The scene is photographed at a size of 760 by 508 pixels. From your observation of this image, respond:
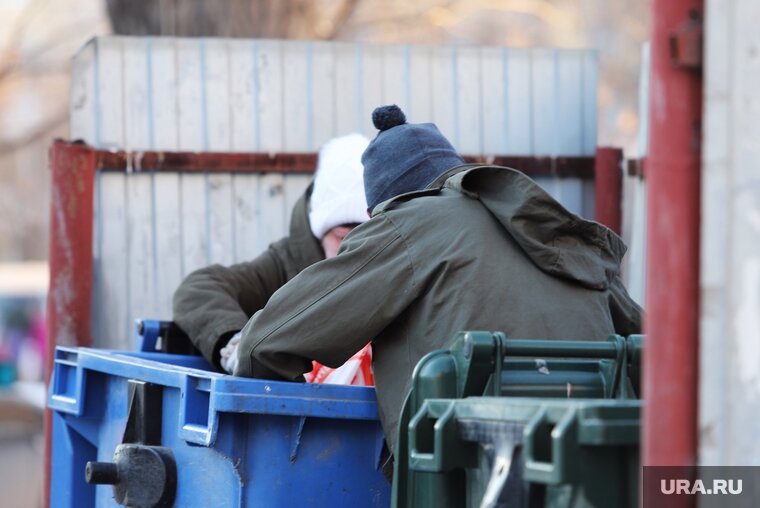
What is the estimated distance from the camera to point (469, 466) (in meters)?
2.54

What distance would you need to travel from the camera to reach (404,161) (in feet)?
11.7

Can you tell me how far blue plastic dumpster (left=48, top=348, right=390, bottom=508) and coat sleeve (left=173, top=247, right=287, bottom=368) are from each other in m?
0.90

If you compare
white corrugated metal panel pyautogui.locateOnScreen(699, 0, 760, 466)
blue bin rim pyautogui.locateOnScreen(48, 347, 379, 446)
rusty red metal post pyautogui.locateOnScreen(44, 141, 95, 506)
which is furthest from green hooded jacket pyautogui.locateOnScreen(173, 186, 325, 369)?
white corrugated metal panel pyautogui.locateOnScreen(699, 0, 760, 466)

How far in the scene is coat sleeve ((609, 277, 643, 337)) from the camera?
134 inches

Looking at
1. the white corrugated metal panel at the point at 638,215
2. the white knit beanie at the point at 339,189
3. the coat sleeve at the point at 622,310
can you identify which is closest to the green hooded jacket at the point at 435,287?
the coat sleeve at the point at 622,310

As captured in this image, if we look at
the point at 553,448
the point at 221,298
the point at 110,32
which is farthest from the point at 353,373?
the point at 110,32

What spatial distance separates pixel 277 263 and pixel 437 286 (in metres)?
2.05

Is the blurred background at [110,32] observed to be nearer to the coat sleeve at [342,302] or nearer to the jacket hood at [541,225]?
the coat sleeve at [342,302]

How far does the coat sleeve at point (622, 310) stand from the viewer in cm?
342

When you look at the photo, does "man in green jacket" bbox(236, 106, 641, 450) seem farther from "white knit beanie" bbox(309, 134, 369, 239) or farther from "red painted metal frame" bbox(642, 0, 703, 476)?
"white knit beanie" bbox(309, 134, 369, 239)

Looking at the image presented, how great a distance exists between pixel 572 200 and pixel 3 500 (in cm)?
801

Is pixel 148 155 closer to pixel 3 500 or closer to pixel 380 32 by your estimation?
pixel 380 32

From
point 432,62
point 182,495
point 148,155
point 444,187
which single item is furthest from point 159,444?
point 432,62
